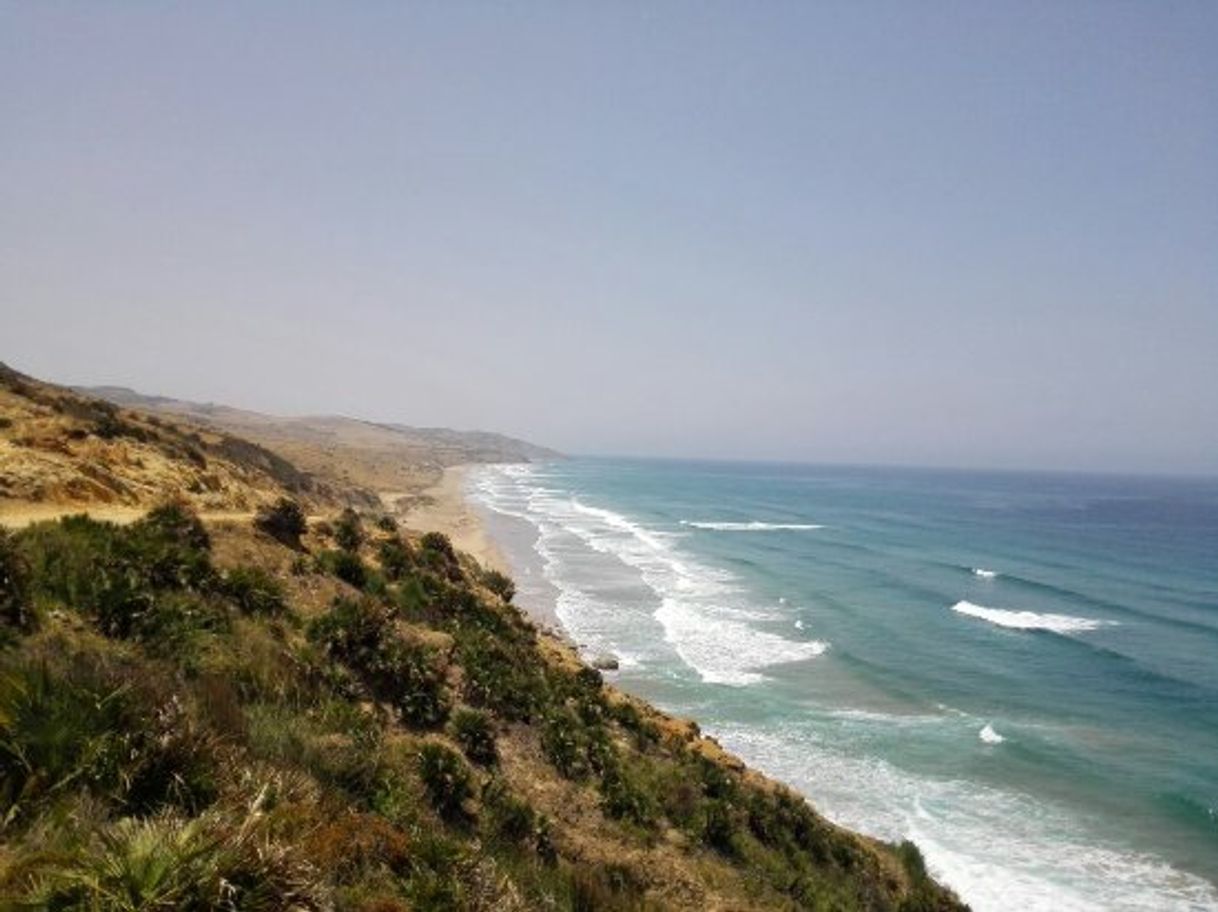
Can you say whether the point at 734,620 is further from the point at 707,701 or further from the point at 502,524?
the point at 502,524

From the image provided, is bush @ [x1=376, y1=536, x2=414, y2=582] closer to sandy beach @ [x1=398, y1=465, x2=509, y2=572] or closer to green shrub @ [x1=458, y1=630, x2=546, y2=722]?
green shrub @ [x1=458, y1=630, x2=546, y2=722]

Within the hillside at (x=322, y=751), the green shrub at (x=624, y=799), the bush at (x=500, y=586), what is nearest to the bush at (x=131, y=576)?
the hillside at (x=322, y=751)

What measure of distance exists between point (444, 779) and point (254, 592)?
5.50 metres

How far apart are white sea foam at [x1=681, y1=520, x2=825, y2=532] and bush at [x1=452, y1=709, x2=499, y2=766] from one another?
70594 millimetres

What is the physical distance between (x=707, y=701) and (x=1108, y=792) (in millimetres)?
12024

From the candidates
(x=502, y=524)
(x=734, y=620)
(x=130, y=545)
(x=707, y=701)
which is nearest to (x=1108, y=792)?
(x=707, y=701)

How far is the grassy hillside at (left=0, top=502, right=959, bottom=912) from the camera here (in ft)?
17.2

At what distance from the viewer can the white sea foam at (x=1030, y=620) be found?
138ft

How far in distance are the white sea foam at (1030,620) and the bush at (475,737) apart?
3598 cm

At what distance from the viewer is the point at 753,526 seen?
3420 inches

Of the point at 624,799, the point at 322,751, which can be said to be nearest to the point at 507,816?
the point at 624,799

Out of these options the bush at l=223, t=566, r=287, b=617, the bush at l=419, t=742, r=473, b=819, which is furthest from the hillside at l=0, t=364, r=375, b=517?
the bush at l=419, t=742, r=473, b=819

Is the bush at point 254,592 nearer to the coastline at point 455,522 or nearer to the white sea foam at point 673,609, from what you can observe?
the white sea foam at point 673,609

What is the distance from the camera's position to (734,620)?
41.9m
